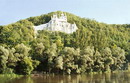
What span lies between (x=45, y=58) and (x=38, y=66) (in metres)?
2.29

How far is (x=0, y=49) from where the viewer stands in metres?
40.5

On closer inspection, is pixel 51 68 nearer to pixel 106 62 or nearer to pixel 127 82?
pixel 106 62

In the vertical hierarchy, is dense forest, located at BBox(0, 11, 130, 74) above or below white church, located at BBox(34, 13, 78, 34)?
below

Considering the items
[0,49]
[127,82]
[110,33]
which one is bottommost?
[127,82]

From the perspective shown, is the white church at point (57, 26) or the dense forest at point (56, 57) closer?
the dense forest at point (56, 57)

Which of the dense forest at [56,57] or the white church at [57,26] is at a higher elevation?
the white church at [57,26]

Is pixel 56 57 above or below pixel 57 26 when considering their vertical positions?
below

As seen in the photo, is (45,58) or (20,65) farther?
(45,58)

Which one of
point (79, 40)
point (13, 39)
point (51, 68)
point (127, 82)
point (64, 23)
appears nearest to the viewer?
point (127, 82)

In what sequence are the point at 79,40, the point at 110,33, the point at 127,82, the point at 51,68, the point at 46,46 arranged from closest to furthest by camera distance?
the point at 127,82
the point at 51,68
the point at 46,46
the point at 79,40
the point at 110,33

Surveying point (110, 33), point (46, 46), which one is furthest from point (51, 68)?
point (110, 33)

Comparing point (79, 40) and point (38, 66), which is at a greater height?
point (79, 40)

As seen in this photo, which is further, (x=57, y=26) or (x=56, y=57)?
(x=57, y=26)

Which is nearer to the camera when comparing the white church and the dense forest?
the dense forest
